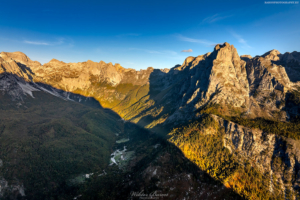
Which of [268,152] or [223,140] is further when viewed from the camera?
[223,140]

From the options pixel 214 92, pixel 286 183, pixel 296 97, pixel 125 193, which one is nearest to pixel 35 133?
pixel 125 193

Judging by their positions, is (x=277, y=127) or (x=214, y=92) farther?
(x=214, y=92)

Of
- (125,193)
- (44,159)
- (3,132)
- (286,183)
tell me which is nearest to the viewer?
(286,183)

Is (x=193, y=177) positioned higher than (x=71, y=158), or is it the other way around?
(x=193, y=177)

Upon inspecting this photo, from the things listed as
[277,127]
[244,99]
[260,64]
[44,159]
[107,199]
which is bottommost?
[107,199]

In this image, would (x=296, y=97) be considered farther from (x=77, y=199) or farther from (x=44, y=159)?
(x=44, y=159)

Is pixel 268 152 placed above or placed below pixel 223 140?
above

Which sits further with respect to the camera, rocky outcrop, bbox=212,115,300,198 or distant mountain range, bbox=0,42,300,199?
distant mountain range, bbox=0,42,300,199

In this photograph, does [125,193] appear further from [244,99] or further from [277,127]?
[244,99]

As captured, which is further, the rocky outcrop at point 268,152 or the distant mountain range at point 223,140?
the distant mountain range at point 223,140

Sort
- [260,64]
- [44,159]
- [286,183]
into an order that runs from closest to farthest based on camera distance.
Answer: [286,183] < [44,159] < [260,64]
